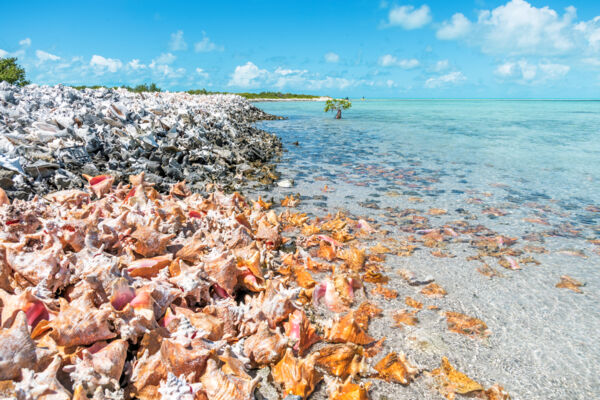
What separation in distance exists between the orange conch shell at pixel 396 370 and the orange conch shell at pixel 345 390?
1.05 ft

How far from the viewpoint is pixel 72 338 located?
6.87 ft

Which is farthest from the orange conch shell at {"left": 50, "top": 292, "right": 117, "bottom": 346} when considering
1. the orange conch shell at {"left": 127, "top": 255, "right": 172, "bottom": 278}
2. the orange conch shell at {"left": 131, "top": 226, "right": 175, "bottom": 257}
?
the orange conch shell at {"left": 131, "top": 226, "right": 175, "bottom": 257}

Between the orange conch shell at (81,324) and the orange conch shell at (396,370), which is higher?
the orange conch shell at (81,324)

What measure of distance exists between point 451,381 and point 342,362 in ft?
2.95

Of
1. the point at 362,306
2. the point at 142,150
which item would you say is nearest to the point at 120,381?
the point at 362,306

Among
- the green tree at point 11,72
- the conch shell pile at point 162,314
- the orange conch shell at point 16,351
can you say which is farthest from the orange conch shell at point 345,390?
the green tree at point 11,72

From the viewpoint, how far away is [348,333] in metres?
3.06

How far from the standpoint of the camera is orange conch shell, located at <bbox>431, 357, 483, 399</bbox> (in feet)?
8.81

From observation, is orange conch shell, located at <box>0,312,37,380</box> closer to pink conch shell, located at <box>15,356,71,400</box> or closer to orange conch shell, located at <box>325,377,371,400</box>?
pink conch shell, located at <box>15,356,71,400</box>

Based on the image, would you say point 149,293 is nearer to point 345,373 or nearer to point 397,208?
point 345,373

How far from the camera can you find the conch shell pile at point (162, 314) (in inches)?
78.4

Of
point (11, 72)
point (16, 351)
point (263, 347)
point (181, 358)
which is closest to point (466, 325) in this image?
point (263, 347)

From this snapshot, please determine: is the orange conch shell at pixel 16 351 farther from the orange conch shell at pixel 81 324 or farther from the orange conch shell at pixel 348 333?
the orange conch shell at pixel 348 333

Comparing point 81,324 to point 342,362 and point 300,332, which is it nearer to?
point 300,332
